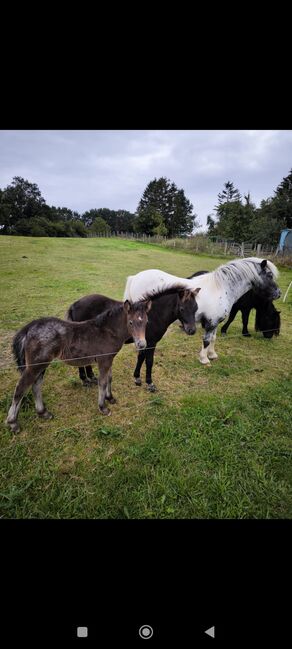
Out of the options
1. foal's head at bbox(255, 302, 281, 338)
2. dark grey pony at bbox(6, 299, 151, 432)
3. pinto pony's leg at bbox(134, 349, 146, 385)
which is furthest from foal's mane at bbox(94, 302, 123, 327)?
foal's head at bbox(255, 302, 281, 338)

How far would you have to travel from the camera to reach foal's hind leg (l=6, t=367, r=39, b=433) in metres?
2.30

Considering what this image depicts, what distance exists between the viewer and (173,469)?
2.23 metres

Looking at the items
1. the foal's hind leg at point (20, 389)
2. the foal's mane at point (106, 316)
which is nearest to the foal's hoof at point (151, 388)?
the foal's mane at point (106, 316)

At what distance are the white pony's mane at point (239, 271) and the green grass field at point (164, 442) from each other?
1576mm

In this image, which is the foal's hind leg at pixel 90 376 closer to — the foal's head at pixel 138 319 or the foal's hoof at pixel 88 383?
the foal's hoof at pixel 88 383

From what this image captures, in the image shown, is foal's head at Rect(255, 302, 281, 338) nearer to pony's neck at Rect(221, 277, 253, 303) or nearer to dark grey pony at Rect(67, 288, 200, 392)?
pony's neck at Rect(221, 277, 253, 303)

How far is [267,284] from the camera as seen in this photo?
13.1 feet

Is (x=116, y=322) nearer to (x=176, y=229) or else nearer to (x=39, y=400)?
(x=39, y=400)
